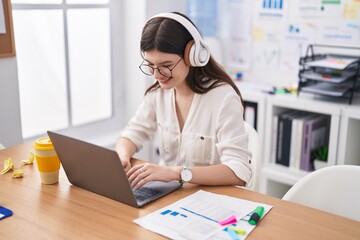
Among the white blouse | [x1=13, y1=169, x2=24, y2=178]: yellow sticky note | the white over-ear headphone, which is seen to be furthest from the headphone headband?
[x1=13, y1=169, x2=24, y2=178]: yellow sticky note

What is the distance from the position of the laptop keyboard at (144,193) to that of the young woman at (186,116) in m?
→ 0.02

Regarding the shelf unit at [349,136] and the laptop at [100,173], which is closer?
the laptop at [100,173]

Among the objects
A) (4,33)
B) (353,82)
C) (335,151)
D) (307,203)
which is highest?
(4,33)

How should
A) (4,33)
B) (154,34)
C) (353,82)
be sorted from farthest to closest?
(353,82)
(4,33)
(154,34)

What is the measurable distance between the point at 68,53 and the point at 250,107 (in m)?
1.11

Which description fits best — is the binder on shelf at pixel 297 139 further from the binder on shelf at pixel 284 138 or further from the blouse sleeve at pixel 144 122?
the blouse sleeve at pixel 144 122

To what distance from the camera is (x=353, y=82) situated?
92.3 inches

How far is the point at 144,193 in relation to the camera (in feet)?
4.41

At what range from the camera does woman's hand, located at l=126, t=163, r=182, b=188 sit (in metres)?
1.36

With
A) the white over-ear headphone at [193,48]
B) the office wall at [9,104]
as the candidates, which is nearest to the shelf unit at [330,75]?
the white over-ear headphone at [193,48]

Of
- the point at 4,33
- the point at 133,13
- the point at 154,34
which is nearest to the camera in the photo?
the point at 154,34

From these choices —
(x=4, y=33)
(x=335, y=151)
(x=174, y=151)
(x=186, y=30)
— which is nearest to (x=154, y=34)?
(x=186, y=30)

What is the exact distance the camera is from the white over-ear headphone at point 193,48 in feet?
4.96

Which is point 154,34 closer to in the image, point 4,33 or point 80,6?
point 4,33
